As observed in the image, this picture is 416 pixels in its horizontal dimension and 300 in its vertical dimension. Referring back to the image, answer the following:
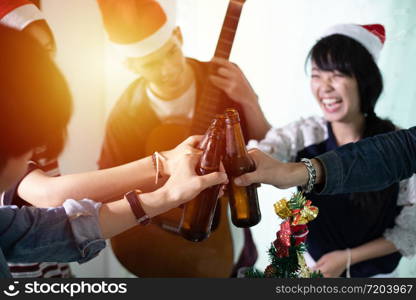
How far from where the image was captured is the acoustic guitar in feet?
3.97

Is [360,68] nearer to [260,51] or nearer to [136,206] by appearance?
[260,51]

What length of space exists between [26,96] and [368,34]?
972 mm

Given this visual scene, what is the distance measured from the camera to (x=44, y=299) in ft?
4.06

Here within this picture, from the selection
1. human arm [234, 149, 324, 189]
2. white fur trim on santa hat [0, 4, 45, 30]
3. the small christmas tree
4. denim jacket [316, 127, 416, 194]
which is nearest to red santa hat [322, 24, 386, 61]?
denim jacket [316, 127, 416, 194]

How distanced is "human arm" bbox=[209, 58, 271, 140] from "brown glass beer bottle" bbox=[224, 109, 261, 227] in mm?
187

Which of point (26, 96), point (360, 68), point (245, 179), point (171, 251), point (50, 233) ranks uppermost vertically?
point (360, 68)

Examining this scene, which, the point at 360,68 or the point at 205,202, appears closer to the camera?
the point at 205,202

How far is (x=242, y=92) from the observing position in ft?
4.02

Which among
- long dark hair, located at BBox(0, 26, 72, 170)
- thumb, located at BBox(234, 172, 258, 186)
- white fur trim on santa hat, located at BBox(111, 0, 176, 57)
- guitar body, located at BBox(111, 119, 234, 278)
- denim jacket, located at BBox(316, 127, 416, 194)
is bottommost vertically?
guitar body, located at BBox(111, 119, 234, 278)

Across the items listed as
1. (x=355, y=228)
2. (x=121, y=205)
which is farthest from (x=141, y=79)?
(x=355, y=228)

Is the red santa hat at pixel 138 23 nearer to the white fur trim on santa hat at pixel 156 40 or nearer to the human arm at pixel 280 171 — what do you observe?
the white fur trim on santa hat at pixel 156 40

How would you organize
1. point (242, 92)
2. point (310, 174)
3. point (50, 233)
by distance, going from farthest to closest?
point (242, 92) → point (310, 174) → point (50, 233)

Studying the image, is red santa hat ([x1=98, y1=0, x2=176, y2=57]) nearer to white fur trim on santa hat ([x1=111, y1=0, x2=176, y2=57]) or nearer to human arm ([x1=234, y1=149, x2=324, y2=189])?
white fur trim on santa hat ([x1=111, y1=0, x2=176, y2=57])

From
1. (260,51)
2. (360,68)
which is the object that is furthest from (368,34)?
(260,51)
